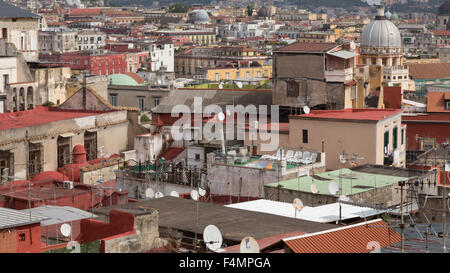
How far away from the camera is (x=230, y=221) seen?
16.4 meters

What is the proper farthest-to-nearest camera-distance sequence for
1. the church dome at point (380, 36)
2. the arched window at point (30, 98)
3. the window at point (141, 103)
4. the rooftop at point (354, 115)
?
1. the church dome at point (380, 36)
2. the window at point (141, 103)
3. the arched window at point (30, 98)
4. the rooftop at point (354, 115)

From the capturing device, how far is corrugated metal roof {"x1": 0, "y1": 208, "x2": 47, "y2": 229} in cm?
1486

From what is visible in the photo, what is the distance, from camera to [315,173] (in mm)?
24891

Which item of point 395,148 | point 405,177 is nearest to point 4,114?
point 395,148

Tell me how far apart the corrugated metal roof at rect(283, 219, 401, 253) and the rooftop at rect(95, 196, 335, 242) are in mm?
888

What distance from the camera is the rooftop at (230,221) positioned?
15370mm

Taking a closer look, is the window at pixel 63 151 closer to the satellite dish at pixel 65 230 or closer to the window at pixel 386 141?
the window at pixel 386 141

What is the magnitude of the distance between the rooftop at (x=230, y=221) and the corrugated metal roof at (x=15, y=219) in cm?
142

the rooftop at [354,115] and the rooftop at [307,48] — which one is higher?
the rooftop at [307,48]

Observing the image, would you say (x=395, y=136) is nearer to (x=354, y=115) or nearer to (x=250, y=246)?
(x=354, y=115)

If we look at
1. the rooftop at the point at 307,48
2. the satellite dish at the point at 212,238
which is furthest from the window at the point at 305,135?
the satellite dish at the point at 212,238

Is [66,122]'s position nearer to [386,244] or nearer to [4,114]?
[4,114]

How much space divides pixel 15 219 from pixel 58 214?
2.38 meters

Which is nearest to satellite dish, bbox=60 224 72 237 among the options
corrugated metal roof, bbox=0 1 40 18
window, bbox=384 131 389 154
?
window, bbox=384 131 389 154
